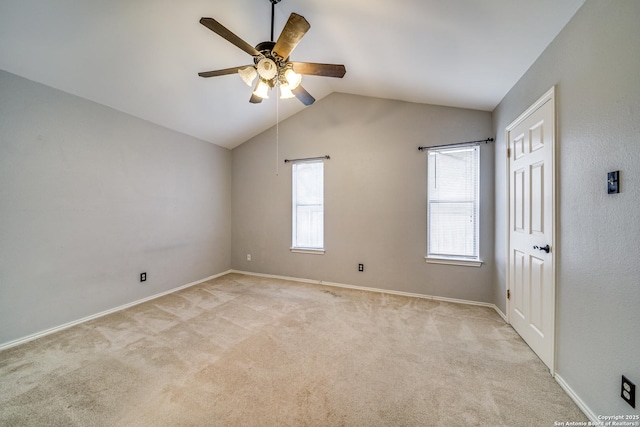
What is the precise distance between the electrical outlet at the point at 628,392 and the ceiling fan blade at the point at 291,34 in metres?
2.59

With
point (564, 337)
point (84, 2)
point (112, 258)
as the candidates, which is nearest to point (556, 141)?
point (564, 337)

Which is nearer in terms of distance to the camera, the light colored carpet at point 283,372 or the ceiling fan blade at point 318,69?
the light colored carpet at point 283,372

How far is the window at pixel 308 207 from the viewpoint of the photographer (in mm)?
3914

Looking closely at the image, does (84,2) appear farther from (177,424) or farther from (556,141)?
(556,141)

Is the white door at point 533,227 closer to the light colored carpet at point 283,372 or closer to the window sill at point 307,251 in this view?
the light colored carpet at point 283,372

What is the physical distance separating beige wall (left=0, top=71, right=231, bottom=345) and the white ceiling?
34 centimetres

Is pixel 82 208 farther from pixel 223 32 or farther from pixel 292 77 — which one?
pixel 292 77

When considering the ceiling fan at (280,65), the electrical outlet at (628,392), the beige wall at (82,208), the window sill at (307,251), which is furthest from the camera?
the window sill at (307,251)

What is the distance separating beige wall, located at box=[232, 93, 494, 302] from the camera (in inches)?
120

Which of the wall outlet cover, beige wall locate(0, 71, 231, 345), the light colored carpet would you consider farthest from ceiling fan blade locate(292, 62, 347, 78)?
beige wall locate(0, 71, 231, 345)

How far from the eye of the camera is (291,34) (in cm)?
155

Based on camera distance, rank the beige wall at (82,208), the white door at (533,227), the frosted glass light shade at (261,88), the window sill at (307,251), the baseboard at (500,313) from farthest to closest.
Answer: the window sill at (307,251)
the baseboard at (500,313)
the beige wall at (82,208)
the frosted glass light shade at (261,88)
the white door at (533,227)

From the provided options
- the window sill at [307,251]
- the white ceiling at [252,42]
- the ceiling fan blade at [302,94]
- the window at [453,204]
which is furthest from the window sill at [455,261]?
the ceiling fan blade at [302,94]

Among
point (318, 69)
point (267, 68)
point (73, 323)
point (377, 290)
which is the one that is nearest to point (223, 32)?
point (267, 68)
